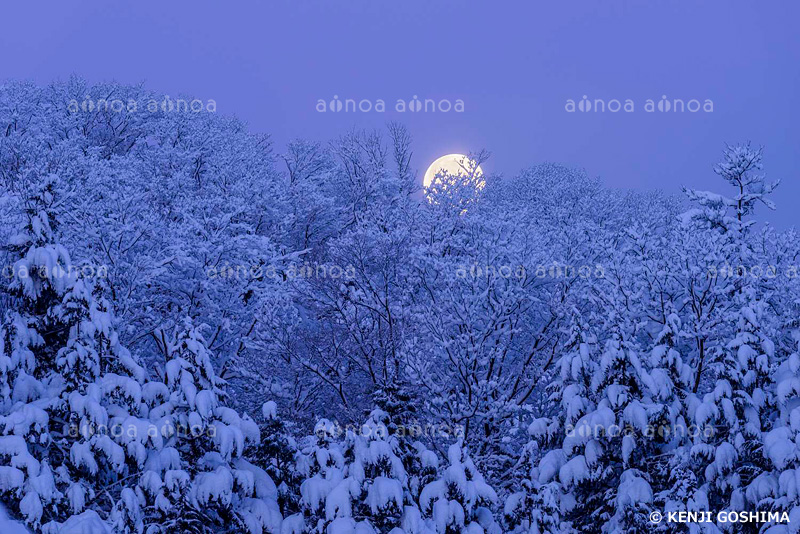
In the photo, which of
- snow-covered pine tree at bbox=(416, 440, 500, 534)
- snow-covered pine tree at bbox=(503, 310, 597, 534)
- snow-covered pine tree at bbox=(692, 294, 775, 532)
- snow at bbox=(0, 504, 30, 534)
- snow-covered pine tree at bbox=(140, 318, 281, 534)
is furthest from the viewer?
snow-covered pine tree at bbox=(692, 294, 775, 532)

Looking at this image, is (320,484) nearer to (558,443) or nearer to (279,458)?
(279,458)

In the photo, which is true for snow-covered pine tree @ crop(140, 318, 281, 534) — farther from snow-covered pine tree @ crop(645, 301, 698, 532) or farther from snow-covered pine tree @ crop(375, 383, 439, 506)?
snow-covered pine tree @ crop(645, 301, 698, 532)

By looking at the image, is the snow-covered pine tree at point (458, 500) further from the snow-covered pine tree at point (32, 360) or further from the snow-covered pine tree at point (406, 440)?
the snow-covered pine tree at point (32, 360)

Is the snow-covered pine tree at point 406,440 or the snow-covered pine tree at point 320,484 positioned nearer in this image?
the snow-covered pine tree at point 320,484

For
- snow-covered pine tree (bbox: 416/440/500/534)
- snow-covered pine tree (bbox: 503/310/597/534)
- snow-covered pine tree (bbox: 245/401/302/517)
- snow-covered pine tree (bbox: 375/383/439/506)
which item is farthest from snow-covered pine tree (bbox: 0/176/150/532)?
snow-covered pine tree (bbox: 503/310/597/534)

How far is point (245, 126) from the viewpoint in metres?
50.2

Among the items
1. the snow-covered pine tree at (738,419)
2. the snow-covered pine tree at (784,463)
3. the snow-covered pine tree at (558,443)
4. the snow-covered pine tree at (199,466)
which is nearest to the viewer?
Result: the snow-covered pine tree at (199,466)

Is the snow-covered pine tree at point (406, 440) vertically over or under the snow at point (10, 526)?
over

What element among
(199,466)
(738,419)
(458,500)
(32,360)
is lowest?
(458,500)

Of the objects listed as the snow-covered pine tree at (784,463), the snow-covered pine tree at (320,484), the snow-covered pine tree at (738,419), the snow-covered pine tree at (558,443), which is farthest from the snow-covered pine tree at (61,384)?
the snow-covered pine tree at (784,463)

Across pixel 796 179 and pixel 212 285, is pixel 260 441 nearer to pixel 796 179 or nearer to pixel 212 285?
pixel 212 285

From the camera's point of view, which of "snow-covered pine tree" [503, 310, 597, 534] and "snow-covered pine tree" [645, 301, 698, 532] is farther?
"snow-covered pine tree" [503, 310, 597, 534]

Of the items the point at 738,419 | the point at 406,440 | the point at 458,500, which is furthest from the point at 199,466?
the point at 738,419

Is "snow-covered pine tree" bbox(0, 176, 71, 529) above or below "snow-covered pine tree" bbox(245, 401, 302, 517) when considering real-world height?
above
